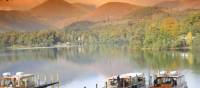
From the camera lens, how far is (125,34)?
52.9ft

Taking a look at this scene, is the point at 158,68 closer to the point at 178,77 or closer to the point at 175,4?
the point at 175,4

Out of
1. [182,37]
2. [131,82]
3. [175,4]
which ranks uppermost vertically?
[175,4]

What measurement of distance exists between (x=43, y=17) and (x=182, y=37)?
4.13 metres

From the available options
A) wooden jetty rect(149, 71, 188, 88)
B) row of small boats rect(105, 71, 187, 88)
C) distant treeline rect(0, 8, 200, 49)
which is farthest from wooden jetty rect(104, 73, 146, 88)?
distant treeline rect(0, 8, 200, 49)

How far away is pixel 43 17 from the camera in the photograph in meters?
16.2

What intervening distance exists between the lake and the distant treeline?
0.22 meters

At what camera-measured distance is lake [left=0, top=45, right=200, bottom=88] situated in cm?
1577

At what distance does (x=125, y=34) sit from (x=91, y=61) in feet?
4.31

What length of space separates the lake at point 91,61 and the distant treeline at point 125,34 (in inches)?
8.9

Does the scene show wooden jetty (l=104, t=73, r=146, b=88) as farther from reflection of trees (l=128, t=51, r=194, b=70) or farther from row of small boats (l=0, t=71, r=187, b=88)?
reflection of trees (l=128, t=51, r=194, b=70)

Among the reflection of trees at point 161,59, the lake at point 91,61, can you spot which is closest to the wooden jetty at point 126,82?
the lake at point 91,61

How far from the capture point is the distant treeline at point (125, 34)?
16.0 metres

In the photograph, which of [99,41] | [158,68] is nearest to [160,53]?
[158,68]

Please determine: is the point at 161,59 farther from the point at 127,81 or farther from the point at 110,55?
the point at 127,81
